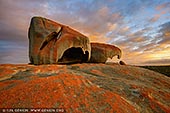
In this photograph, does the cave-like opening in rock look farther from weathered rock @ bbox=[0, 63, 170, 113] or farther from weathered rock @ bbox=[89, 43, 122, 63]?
weathered rock @ bbox=[0, 63, 170, 113]

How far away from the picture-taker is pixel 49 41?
8.13 m

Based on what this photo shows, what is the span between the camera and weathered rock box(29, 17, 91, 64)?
7.79m

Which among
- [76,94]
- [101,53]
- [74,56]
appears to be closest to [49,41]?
[74,56]

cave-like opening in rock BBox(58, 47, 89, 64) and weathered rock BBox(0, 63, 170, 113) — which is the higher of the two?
cave-like opening in rock BBox(58, 47, 89, 64)

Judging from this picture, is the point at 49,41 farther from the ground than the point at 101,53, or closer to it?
farther from the ground

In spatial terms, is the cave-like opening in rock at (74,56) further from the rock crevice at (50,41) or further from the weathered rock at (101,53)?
the weathered rock at (101,53)

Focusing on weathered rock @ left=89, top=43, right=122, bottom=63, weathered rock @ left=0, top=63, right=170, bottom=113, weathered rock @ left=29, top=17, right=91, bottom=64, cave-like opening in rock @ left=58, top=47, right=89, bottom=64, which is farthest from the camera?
weathered rock @ left=89, top=43, right=122, bottom=63

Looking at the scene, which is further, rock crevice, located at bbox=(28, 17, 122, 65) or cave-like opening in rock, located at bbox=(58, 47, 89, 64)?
cave-like opening in rock, located at bbox=(58, 47, 89, 64)

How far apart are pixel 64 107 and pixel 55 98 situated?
0.87 feet

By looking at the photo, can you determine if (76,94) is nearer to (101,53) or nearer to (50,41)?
(50,41)

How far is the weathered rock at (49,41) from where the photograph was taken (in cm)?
779

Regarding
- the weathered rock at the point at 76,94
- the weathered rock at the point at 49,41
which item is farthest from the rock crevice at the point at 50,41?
the weathered rock at the point at 76,94

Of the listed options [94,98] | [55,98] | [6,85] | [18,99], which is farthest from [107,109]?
[6,85]

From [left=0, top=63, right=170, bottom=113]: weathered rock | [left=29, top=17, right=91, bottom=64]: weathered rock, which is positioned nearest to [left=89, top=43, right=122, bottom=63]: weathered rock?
[left=29, top=17, right=91, bottom=64]: weathered rock
